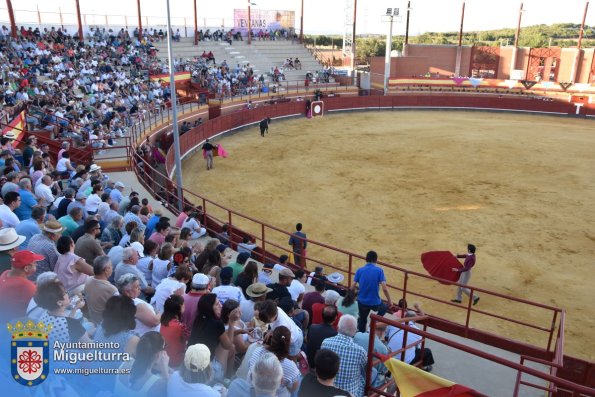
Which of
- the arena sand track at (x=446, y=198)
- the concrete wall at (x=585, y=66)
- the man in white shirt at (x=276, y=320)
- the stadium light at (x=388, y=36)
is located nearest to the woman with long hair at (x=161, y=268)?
the man in white shirt at (x=276, y=320)

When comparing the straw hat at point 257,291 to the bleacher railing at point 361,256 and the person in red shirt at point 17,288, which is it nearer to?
the person in red shirt at point 17,288

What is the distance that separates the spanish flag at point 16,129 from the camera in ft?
46.2

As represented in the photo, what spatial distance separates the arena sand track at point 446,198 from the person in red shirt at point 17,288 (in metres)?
8.14

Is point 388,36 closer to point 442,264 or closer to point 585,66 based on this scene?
point 585,66

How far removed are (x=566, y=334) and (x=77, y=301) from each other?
906 centimetres

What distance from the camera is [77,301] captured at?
480 cm

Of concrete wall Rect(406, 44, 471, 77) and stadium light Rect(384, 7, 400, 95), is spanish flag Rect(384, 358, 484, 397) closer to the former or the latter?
stadium light Rect(384, 7, 400, 95)

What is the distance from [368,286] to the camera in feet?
23.6

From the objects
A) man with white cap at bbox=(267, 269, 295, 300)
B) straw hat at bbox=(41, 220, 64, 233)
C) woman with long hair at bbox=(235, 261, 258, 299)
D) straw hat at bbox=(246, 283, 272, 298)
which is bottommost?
man with white cap at bbox=(267, 269, 295, 300)

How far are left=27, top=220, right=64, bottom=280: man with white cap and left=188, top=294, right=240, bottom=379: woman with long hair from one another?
2526mm

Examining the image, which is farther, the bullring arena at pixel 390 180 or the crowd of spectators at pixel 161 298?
the bullring arena at pixel 390 180

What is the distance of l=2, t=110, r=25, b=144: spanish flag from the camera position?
1409 centimetres

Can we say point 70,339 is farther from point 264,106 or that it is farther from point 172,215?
point 264,106

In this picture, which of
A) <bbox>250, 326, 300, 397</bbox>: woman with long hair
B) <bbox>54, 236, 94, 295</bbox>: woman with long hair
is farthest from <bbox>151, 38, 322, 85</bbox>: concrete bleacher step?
<bbox>250, 326, 300, 397</bbox>: woman with long hair
